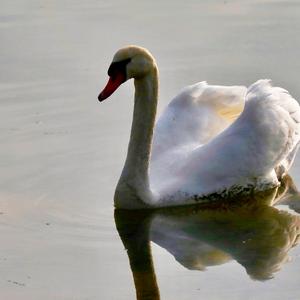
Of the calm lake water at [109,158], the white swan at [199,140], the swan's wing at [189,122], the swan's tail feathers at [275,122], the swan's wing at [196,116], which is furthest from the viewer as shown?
the swan's wing at [196,116]

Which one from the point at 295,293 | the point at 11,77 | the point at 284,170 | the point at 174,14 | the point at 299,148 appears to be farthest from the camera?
the point at 174,14

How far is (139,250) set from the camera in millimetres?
9148

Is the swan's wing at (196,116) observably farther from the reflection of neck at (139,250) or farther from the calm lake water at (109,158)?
the reflection of neck at (139,250)

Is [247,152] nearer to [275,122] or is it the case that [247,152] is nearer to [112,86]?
[275,122]

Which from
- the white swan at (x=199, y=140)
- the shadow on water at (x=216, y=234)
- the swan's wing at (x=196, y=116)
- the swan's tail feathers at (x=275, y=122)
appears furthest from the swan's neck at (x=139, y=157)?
the swan's tail feathers at (x=275, y=122)

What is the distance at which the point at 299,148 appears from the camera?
11.2 meters

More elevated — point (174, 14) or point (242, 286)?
point (242, 286)

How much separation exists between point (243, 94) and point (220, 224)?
1.55 meters

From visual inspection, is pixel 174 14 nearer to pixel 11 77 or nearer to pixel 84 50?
pixel 84 50

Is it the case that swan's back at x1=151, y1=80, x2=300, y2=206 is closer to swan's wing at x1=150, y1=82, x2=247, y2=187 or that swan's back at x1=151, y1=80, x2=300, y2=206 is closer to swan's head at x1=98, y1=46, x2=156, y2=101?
swan's wing at x1=150, y1=82, x2=247, y2=187

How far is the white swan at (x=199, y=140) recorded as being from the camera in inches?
379

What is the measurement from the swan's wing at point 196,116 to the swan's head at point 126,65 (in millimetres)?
1038

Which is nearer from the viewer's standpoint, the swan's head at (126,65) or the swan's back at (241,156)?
the swan's head at (126,65)

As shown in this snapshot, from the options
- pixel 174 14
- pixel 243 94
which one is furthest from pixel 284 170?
pixel 174 14
